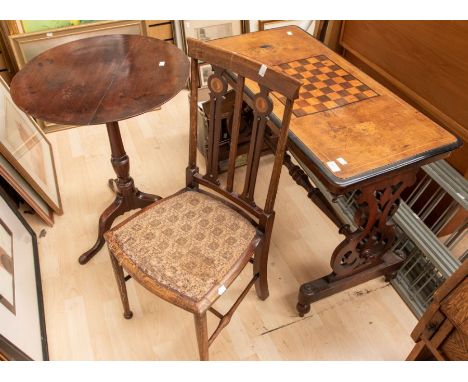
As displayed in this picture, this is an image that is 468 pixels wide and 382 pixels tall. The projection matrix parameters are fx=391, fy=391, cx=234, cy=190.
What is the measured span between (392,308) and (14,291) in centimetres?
158

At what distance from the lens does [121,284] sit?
153cm

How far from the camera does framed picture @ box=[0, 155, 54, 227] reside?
1.79 m

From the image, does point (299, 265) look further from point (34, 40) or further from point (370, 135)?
point (34, 40)

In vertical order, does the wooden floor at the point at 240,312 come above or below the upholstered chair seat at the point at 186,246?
below

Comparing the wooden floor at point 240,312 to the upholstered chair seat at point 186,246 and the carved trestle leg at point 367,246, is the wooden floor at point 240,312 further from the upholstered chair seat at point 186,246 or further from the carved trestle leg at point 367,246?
the upholstered chair seat at point 186,246

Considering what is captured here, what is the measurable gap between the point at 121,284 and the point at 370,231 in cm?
100

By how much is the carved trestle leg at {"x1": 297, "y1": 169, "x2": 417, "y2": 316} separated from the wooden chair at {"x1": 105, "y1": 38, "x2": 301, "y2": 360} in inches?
11.9

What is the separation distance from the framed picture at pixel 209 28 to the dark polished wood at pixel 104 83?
1000mm

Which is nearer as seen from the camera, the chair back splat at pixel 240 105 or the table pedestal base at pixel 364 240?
the chair back splat at pixel 240 105

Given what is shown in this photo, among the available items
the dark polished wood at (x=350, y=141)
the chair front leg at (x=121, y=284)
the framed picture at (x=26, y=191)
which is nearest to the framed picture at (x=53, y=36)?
the framed picture at (x=26, y=191)

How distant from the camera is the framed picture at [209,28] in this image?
2.71 meters

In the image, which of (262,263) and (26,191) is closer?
(262,263)

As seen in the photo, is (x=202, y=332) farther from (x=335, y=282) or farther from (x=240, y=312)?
(x=335, y=282)

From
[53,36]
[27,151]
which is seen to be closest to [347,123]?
[27,151]
